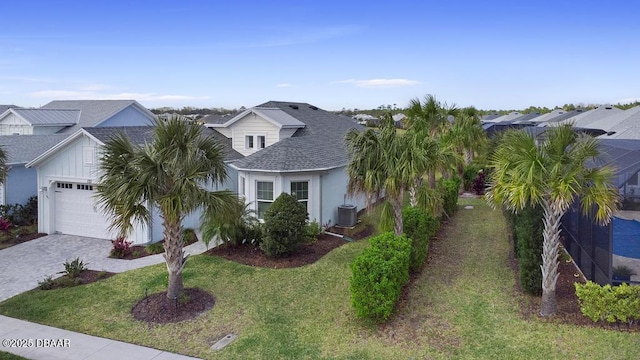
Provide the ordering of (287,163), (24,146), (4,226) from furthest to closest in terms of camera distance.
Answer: (24,146) → (4,226) → (287,163)

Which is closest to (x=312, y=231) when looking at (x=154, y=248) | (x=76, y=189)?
(x=154, y=248)

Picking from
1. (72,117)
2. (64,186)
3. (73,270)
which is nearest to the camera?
(73,270)

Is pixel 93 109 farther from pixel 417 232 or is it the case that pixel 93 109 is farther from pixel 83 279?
pixel 417 232

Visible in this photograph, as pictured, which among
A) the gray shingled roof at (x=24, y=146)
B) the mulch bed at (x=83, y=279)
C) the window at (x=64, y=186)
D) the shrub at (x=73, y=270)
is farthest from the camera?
the gray shingled roof at (x=24, y=146)

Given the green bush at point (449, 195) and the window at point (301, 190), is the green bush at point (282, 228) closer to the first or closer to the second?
the window at point (301, 190)

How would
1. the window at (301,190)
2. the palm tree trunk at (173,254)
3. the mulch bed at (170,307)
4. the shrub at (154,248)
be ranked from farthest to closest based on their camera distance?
the window at (301,190) < the shrub at (154,248) < the palm tree trunk at (173,254) < the mulch bed at (170,307)

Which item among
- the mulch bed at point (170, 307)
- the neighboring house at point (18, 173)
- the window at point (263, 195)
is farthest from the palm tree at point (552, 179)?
the neighboring house at point (18, 173)

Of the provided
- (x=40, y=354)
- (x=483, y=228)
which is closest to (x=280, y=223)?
(x=40, y=354)

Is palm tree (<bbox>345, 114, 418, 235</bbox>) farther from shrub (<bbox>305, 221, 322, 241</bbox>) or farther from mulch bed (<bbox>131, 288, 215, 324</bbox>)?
mulch bed (<bbox>131, 288, 215, 324</bbox>)
